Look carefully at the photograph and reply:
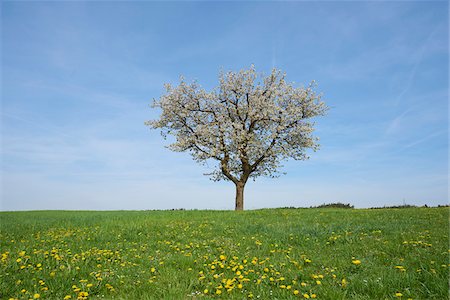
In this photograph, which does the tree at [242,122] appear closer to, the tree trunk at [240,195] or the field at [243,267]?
the tree trunk at [240,195]

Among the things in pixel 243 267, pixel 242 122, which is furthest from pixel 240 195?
pixel 243 267

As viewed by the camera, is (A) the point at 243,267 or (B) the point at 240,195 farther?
(B) the point at 240,195

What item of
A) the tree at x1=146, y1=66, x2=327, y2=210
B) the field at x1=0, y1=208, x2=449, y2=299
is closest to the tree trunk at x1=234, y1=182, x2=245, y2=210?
the tree at x1=146, y1=66, x2=327, y2=210

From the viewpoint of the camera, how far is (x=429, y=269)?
734 cm

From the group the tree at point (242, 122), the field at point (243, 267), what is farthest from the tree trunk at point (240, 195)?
the field at point (243, 267)

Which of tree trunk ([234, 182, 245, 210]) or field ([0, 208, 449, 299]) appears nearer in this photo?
field ([0, 208, 449, 299])

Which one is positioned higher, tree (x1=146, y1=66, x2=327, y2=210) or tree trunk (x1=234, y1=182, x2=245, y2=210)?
tree (x1=146, y1=66, x2=327, y2=210)

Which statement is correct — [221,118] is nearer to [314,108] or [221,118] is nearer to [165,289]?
[314,108]

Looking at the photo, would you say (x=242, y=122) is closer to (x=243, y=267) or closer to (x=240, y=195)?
(x=240, y=195)

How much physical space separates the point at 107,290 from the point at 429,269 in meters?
7.08

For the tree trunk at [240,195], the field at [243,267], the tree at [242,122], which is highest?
the tree at [242,122]

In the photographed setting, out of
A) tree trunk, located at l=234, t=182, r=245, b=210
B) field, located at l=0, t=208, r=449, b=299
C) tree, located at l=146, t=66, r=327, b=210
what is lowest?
field, located at l=0, t=208, r=449, b=299

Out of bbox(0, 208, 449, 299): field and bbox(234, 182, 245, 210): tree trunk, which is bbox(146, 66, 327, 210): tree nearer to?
bbox(234, 182, 245, 210): tree trunk

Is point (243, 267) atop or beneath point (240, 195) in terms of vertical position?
beneath
